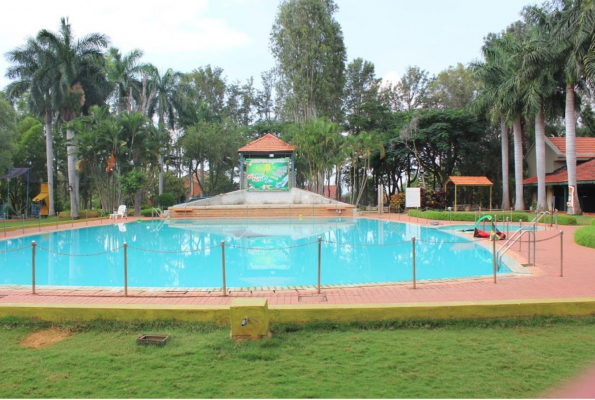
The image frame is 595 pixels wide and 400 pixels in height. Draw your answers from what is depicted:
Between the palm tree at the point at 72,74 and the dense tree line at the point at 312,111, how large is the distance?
0.26ft

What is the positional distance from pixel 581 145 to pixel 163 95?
115ft

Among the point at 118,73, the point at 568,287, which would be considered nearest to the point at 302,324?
the point at 568,287

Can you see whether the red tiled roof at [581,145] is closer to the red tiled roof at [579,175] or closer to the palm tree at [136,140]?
the red tiled roof at [579,175]

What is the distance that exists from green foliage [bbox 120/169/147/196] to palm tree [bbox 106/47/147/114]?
33.1ft

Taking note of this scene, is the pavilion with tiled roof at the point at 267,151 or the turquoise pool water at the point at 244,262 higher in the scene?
the pavilion with tiled roof at the point at 267,151

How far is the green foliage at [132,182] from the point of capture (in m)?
29.2

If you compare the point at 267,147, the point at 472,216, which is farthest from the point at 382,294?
the point at 267,147

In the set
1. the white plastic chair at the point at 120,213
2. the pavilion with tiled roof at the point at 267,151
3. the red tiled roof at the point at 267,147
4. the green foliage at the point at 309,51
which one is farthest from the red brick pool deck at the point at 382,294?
the green foliage at the point at 309,51

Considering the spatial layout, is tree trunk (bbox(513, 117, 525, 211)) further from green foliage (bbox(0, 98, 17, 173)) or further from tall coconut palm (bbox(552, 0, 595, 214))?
green foliage (bbox(0, 98, 17, 173))

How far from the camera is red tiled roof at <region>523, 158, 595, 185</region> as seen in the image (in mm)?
24605

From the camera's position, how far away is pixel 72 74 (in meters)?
29.0

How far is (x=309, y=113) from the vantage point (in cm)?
3822

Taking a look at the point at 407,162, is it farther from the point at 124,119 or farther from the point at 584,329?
the point at 584,329

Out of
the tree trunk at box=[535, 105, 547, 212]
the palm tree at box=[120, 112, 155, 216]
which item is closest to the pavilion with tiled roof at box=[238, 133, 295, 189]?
the palm tree at box=[120, 112, 155, 216]
